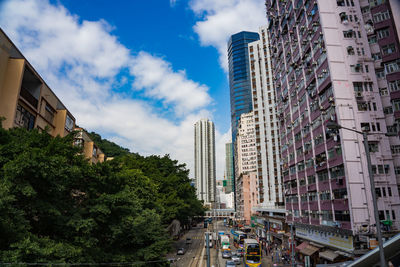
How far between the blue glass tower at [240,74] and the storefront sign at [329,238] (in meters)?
122

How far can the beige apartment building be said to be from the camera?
1841cm

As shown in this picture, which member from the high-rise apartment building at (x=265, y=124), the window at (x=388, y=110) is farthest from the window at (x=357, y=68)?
the high-rise apartment building at (x=265, y=124)

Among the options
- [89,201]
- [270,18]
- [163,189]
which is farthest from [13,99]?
[270,18]

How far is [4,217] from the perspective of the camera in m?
10.5

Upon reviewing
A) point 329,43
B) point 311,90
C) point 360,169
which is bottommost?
point 360,169

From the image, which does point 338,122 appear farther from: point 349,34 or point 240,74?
point 240,74

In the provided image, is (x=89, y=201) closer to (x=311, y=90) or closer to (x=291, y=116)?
(x=311, y=90)

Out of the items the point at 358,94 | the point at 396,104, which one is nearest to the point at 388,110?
the point at 396,104

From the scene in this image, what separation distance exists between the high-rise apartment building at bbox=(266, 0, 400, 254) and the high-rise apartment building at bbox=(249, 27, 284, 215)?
1416 inches

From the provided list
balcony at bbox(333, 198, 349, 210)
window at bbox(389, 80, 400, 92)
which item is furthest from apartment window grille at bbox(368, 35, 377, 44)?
balcony at bbox(333, 198, 349, 210)

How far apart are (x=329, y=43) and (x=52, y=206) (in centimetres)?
2889

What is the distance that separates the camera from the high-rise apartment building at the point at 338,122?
2380 cm

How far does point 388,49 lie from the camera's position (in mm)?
24141

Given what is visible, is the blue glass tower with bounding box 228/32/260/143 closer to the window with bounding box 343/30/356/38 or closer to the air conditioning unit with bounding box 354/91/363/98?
the window with bounding box 343/30/356/38
